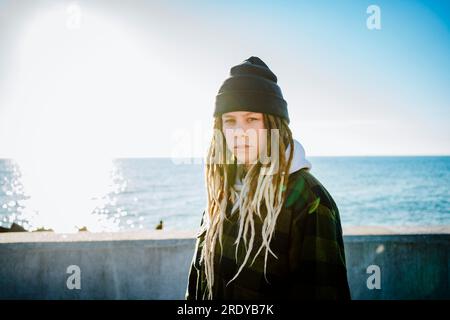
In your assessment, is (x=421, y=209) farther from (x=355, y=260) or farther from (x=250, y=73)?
(x=250, y=73)

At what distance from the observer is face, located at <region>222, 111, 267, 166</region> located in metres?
1.70

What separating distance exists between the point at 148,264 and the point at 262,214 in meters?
2.25

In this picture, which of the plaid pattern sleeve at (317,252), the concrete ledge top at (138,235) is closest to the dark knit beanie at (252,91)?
the plaid pattern sleeve at (317,252)

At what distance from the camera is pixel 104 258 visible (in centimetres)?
338

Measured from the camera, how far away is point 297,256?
1.48m

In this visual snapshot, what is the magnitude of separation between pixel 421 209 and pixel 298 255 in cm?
4136

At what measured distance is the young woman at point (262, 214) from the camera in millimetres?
1425

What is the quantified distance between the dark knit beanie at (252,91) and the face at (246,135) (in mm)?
59

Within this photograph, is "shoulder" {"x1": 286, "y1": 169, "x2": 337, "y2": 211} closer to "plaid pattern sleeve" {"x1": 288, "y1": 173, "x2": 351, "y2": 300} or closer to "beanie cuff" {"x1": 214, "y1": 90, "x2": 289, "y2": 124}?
"plaid pattern sleeve" {"x1": 288, "y1": 173, "x2": 351, "y2": 300}

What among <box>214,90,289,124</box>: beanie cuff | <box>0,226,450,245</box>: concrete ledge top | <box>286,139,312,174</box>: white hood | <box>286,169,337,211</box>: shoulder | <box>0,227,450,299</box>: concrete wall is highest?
<box>214,90,289,124</box>: beanie cuff

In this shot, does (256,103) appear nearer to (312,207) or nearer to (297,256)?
(312,207)

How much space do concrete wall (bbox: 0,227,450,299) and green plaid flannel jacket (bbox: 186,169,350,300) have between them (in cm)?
179

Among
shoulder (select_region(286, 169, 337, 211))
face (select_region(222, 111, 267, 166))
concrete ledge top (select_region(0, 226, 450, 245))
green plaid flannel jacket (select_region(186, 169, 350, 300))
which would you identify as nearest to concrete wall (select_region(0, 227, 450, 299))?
concrete ledge top (select_region(0, 226, 450, 245))

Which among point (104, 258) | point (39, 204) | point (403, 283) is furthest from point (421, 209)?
point (39, 204)
